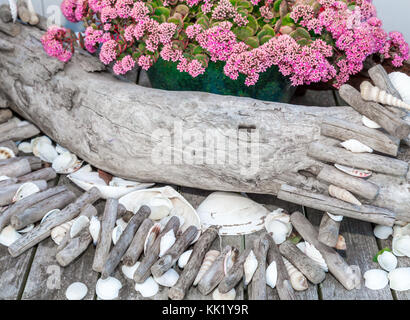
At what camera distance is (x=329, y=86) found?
3.66 meters

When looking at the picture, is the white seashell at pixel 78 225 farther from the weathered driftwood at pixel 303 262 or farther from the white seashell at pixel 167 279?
the weathered driftwood at pixel 303 262

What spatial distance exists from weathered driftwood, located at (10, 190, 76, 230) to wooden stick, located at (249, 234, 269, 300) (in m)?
1.21

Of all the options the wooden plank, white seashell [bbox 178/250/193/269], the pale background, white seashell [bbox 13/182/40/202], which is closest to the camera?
the wooden plank

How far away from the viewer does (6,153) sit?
139 inches

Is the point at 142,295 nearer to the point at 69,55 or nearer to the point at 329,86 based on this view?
the point at 69,55

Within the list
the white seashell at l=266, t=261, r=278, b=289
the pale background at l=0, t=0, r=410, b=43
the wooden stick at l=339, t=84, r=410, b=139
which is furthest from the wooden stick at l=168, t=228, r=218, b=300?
the pale background at l=0, t=0, r=410, b=43

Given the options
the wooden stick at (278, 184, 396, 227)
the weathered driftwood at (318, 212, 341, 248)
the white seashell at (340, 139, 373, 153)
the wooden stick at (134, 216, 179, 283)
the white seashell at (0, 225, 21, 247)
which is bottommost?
the white seashell at (0, 225, 21, 247)

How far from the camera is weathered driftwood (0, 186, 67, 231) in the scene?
2.97 metres

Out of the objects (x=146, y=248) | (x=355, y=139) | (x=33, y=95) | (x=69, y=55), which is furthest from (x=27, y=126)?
(x=355, y=139)

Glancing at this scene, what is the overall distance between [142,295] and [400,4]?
11.1 ft

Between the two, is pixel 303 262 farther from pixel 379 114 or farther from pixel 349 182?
pixel 379 114

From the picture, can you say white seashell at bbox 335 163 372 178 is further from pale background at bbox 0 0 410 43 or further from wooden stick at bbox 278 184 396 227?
pale background at bbox 0 0 410 43

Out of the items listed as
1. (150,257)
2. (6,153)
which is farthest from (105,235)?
(6,153)

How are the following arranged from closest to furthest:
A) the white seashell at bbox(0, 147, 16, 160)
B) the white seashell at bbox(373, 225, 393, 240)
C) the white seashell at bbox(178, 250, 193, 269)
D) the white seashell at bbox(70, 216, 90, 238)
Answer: the white seashell at bbox(178, 250, 193, 269) → the white seashell at bbox(70, 216, 90, 238) → the white seashell at bbox(373, 225, 393, 240) → the white seashell at bbox(0, 147, 16, 160)
